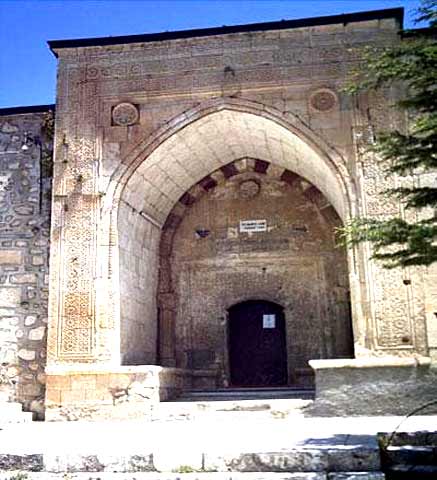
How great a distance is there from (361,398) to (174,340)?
3.70 meters

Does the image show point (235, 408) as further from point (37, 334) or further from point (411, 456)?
point (411, 456)

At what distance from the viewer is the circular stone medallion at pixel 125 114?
28.9ft

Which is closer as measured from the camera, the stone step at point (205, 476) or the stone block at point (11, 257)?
the stone step at point (205, 476)

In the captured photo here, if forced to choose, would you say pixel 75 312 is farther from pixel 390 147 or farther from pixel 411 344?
pixel 390 147

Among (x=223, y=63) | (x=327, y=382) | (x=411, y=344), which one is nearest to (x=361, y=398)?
(x=327, y=382)

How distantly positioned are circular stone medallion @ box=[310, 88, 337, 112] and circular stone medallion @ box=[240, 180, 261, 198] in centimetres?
231

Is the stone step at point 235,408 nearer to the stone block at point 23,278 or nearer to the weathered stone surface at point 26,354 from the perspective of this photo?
the weathered stone surface at point 26,354

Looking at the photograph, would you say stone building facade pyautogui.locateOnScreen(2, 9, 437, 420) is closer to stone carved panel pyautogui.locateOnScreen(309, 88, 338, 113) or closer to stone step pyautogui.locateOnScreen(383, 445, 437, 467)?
stone carved panel pyautogui.locateOnScreen(309, 88, 338, 113)

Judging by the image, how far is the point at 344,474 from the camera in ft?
13.6

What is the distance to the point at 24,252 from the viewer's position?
9125mm

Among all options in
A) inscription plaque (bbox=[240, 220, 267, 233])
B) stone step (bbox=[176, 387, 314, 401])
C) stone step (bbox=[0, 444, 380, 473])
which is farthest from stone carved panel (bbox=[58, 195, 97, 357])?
stone step (bbox=[0, 444, 380, 473])

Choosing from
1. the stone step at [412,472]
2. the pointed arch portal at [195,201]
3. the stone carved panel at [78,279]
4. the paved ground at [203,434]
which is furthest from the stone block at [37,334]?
the stone step at [412,472]

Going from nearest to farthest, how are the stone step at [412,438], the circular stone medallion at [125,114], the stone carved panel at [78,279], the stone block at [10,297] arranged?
the stone step at [412,438] < the stone carved panel at [78,279] < the circular stone medallion at [125,114] < the stone block at [10,297]

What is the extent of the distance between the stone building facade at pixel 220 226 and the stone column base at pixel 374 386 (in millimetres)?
17
